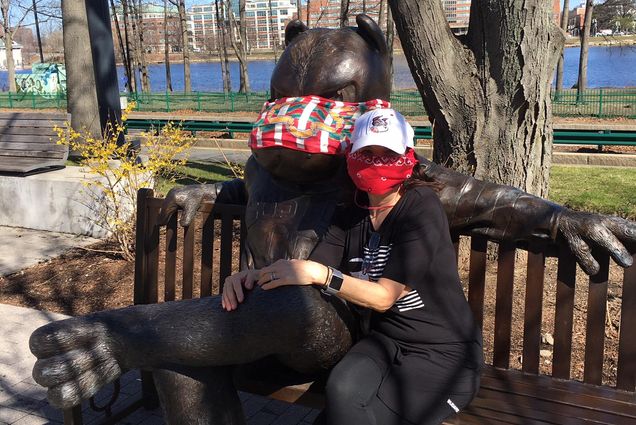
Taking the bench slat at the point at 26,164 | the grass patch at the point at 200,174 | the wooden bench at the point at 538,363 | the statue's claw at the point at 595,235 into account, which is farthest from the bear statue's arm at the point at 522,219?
the grass patch at the point at 200,174

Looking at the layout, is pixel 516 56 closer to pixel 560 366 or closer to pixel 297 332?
pixel 560 366

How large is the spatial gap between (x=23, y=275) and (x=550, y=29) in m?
4.76

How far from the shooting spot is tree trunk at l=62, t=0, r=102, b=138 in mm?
9070

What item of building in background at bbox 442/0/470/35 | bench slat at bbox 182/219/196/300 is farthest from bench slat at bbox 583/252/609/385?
building in background at bbox 442/0/470/35

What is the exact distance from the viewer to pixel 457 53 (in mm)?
4641

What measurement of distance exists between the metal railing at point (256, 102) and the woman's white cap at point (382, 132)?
14.5 m

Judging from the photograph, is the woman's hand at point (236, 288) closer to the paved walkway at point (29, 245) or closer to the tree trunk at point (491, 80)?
the tree trunk at point (491, 80)

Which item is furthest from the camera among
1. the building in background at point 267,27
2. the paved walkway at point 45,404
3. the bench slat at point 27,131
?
the building in background at point 267,27

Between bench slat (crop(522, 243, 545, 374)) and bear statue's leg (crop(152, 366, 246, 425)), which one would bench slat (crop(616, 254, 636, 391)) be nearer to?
bench slat (crop(522, 243, 545, 374))

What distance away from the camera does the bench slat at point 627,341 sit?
8.52 feet

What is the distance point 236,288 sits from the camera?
228cm

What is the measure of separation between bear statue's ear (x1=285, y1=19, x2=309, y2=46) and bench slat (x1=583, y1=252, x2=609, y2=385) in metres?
1.54

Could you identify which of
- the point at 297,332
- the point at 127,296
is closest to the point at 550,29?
the point at 297,332

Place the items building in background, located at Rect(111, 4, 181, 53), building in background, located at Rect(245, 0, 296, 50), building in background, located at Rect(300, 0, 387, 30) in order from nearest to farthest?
building in background, located at Rect(300, 0, 387, 30) < building in background, located at Rect(111, 4, 181, 53) < building in background, located at Rect(245, 0, 296, 50)
